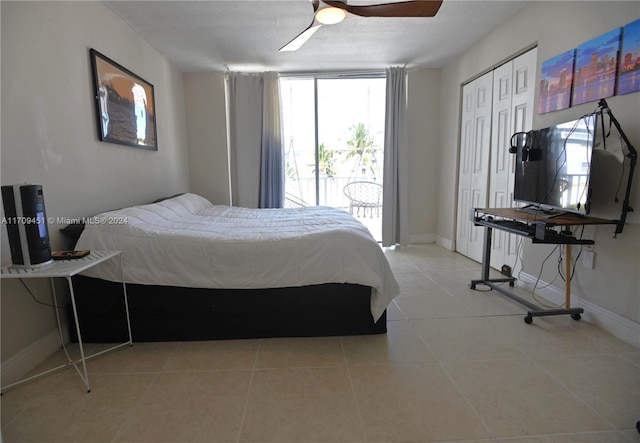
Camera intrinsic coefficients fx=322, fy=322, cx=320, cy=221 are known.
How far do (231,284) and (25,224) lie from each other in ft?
3.41

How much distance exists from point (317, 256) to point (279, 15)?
7.42 feet

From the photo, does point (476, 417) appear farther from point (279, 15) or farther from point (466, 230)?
point (279, 15)

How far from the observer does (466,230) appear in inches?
158

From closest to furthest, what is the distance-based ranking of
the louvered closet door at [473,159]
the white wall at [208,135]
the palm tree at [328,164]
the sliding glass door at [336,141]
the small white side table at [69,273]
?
the small white side table at [69,273], the louvered closet door at [473,159], the white wall at [208,135], the sliding glass door at [336,141], the palm tree at [328,164]

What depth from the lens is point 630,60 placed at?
1.91 m

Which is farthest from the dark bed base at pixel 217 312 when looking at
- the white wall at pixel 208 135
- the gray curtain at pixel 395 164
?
the white wall at pixel 208 135

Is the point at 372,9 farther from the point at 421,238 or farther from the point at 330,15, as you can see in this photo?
the point at 421,238

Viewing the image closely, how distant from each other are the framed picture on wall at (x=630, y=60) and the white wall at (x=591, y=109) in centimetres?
5

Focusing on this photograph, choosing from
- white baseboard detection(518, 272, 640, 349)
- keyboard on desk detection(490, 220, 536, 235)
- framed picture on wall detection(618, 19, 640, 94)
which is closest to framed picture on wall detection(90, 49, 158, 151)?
keyboard on desk detection(490, 220, 536, 235)

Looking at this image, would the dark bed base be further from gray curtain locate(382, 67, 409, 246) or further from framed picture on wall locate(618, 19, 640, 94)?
gray curtain locate(382, 67, 409, 246)

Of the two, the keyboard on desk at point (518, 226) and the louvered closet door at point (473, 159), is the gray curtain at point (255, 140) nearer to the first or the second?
the louvered closet door at point (473, 159)

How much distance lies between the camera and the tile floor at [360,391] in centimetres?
136

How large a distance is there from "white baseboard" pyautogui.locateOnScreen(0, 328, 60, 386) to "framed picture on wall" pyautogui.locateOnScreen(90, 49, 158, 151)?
1452 mm

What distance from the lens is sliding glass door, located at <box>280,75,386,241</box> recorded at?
4617 millimetres
